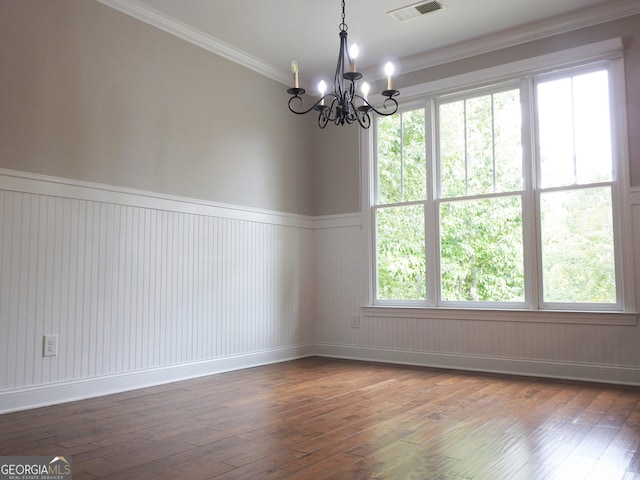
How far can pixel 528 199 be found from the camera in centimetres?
429

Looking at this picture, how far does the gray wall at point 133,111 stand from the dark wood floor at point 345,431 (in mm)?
1598

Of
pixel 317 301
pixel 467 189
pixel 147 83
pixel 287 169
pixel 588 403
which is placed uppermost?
pixel 147 83

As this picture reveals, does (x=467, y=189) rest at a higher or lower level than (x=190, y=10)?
lower

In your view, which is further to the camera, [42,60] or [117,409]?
[42,60]

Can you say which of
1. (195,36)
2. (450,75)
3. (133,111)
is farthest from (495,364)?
(195,36)

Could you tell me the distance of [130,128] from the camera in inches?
150

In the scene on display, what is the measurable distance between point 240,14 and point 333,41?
2.83ft

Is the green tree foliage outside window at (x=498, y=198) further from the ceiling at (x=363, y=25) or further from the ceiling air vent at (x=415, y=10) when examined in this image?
the ceiling air vent at (x=415, y=10)

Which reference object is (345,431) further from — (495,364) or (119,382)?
(495,364)

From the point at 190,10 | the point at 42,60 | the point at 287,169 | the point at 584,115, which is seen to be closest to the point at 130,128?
the point at 42,60

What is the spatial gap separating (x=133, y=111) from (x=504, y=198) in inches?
120

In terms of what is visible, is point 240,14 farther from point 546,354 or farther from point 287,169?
point 546,354

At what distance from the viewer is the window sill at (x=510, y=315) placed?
3855 mm

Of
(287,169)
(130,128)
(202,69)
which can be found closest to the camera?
(130,128)
